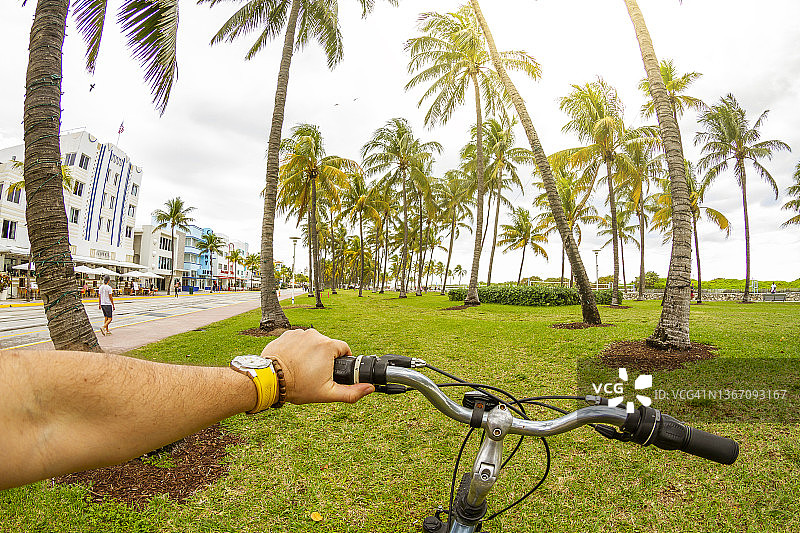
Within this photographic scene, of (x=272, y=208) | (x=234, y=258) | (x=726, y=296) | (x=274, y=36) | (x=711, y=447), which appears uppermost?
(x=274, y=36)

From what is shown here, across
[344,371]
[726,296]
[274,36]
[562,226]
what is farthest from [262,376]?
[726,296]

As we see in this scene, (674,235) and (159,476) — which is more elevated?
(674,235)

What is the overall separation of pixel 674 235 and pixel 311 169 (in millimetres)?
19400

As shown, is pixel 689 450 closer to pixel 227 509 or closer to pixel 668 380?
pixel 227 509

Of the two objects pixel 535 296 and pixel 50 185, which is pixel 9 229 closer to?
pixel 50 185

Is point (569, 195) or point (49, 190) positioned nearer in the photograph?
point (49, 190)

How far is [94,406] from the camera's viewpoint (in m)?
0.92

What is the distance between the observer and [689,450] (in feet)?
4.24

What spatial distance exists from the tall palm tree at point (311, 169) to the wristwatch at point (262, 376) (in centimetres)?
2063

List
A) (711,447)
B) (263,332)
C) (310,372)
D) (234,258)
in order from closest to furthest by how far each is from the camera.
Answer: (711,447)
(310,372)
(263,332)
(234,258)

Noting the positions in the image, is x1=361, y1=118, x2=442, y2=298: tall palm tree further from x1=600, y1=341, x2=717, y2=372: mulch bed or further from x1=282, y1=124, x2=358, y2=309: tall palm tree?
x1=600, y1=341, x2=717, y2=372: mulch bed

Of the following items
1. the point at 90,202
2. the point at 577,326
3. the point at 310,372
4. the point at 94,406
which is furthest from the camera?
the point at 90,202

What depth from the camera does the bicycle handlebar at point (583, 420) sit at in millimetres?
1280

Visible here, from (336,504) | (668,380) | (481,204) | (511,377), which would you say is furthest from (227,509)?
(481,204)
